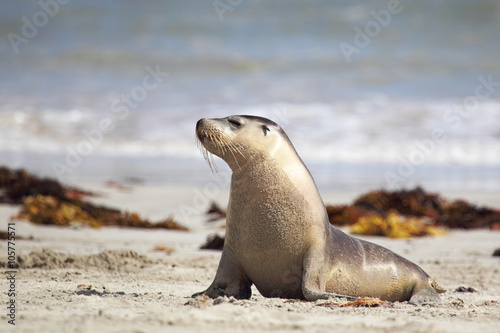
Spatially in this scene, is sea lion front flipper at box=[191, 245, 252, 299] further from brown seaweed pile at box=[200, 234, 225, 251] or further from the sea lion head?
brown seaweed pile at box=[200, 234, 225, 251]

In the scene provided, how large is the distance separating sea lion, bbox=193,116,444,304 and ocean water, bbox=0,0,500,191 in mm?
9080

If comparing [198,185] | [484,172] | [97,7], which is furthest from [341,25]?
[198,185]

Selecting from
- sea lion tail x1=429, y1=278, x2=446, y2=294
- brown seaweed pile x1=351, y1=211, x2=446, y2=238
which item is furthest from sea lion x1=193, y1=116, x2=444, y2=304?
brown seaweed pile x1=351, y1=211, x2=446, y2=238

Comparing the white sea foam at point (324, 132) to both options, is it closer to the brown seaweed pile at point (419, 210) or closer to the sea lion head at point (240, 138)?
the brown seaweed pile at point (419, 210)

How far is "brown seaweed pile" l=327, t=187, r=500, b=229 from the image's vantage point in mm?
9391

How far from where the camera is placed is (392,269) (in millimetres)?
4617

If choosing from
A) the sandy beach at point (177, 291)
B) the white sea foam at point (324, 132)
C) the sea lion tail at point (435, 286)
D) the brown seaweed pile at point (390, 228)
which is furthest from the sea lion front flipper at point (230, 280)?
the white sea foam at point (324, 132)

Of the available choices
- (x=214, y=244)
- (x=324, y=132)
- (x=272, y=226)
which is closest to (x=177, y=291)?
(x=272, y=226)

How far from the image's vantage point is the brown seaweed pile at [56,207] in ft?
29.1

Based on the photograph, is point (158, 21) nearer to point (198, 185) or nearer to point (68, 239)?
point (198, 185)

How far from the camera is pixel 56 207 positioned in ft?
30.5

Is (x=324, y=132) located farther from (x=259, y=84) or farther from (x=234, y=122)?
(x=234, y=122)

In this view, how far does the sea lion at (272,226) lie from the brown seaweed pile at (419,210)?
5068mm

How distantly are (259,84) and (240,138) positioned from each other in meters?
19.8
